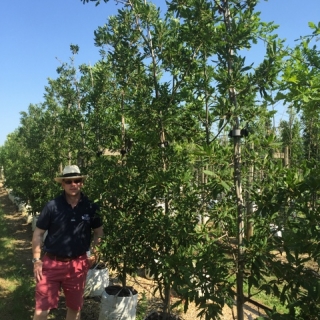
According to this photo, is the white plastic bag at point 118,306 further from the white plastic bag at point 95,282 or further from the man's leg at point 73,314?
the white plastic bag at point 95,282

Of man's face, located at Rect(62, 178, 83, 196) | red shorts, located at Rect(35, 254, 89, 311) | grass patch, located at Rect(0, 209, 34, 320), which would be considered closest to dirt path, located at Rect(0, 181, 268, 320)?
grass patch, located at Rect(0, 209, 34, 320)

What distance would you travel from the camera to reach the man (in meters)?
3.18

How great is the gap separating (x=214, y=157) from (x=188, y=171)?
0.85m

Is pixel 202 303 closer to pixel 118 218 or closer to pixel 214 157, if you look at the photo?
pixel 214 157

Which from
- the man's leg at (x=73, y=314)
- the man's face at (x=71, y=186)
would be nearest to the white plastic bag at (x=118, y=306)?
the man's leg at (x=73, y=314)

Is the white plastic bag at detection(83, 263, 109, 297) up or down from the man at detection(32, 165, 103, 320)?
down

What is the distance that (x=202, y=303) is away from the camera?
2029 mm

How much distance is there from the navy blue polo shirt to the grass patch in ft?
5.91

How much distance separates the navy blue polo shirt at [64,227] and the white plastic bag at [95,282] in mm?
1858

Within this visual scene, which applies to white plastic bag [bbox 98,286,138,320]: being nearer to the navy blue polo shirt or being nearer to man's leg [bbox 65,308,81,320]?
man's leg [bbox 65,308,81,320]

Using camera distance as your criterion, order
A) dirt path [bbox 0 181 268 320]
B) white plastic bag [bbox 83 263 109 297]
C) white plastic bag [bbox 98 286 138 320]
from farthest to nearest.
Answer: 1. white plastic bag [bbox 83 263 109 297]
2. dirt path [bbox 0 181 268 320]
3. white plastic bag [bbox 98 286 138 320]

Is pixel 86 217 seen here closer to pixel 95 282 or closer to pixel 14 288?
pixel 95 282

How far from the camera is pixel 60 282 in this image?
11.0ft

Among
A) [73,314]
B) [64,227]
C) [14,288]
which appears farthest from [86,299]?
[64,227]
